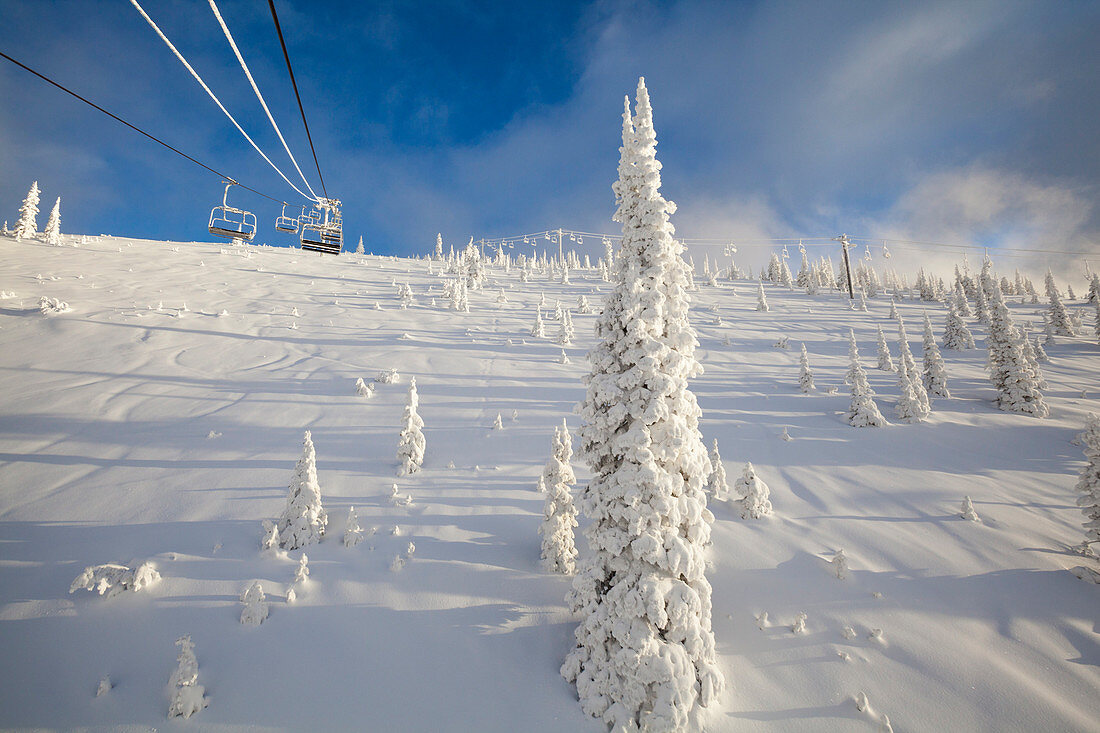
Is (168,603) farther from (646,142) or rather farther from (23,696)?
(646,142)

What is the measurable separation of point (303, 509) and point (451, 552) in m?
4.99

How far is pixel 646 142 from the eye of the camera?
330 inches

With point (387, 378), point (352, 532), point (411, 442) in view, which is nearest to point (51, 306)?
point (387, 378)

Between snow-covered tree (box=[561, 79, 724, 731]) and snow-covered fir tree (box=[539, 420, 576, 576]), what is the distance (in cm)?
250

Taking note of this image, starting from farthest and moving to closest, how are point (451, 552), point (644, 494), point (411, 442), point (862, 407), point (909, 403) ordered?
1. point (909, 403)
2. point (862, 407)
3. point (411, 442)
4. point (451, 552)
5. point (644, 494)

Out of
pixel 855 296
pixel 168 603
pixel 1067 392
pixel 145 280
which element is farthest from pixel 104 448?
pixel 855 296

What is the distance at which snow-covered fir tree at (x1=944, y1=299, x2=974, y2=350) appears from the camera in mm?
39906

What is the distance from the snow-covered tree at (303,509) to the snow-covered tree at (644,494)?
8.88 meters

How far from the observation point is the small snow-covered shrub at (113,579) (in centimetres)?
959

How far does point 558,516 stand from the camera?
11.2 m

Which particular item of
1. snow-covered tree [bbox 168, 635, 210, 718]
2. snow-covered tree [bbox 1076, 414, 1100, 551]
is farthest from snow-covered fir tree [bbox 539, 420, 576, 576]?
snow-covered tree [bbox 1076, 414, 1100, 551]

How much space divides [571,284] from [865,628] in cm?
6320

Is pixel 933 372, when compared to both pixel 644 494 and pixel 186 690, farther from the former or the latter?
pixel 186 690

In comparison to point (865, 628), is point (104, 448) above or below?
above
